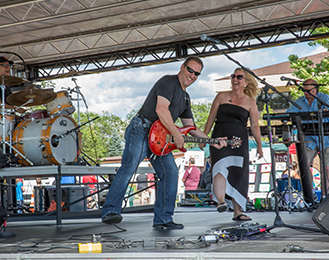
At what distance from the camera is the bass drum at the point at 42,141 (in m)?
5.89

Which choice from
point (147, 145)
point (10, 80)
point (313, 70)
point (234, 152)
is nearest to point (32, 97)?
point (10, 80)

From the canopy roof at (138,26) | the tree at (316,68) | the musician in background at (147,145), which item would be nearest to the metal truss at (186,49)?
the canopy roof at (138,26)

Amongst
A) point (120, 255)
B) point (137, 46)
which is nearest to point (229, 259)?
point (120, 255)

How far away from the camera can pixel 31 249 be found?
7.96ft

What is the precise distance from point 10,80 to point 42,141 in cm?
121

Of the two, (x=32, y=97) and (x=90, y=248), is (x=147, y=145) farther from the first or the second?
(x=32, y=97)

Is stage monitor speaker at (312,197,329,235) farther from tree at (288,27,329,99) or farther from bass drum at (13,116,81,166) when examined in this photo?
tree at (288,27,329,99)

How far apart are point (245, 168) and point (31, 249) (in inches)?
111

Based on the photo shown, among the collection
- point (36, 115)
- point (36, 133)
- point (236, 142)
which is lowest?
point (236, 142)

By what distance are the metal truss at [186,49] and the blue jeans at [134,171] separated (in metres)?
5.37

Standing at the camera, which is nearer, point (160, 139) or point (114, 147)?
point (160, 139)

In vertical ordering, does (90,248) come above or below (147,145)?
below

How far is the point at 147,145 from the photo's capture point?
150 inches

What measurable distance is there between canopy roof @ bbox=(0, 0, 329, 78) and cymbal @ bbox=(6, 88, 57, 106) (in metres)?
2.84
